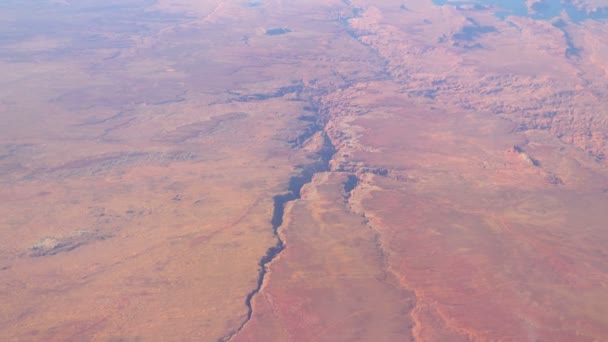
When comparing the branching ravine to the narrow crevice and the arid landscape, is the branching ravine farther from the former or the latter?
the narrow crevice

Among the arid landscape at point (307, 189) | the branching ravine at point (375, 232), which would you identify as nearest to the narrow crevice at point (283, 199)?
the arid landscape at point (307, 189)

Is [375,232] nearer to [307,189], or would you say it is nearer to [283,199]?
[283,199]

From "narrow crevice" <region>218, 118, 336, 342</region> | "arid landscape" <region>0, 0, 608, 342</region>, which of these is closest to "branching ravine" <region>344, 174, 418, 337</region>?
"arid landscape" <region>0, 0, 608, 342</region>

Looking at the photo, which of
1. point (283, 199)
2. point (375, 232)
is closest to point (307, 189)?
point (283, 199)

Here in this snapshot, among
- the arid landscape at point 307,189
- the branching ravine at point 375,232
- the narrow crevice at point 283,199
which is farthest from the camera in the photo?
the branching ravine at point 375,232

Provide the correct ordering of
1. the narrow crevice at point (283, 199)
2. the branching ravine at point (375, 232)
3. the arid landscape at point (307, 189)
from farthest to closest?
the branching ravine at point (375, 232)
the narrow crevice at point (283, 199)
the arid landscape at point (307, 189)

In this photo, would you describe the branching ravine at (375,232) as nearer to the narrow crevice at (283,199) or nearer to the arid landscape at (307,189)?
the arid landscape at (307,189)

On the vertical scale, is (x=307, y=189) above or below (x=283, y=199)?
below
